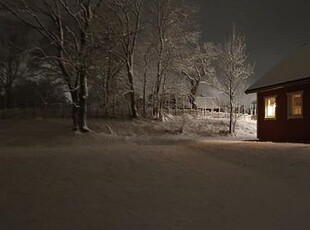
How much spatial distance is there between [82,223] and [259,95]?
2063cm

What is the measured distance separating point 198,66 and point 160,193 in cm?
4011

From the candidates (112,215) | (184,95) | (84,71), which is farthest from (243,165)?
(184,95)

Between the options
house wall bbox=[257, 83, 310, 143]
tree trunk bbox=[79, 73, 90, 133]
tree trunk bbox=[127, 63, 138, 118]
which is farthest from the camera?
tree trunk bbox=[127, 63, 138, 118]

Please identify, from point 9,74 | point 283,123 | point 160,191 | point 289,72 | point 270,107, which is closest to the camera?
point 160,191

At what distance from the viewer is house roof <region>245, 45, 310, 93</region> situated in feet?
66.4

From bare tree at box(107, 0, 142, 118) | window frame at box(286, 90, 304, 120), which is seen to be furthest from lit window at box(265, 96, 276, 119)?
bare tree at box(107, 0, 142, 118)

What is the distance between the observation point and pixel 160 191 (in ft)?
28.0

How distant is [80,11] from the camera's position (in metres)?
26.5

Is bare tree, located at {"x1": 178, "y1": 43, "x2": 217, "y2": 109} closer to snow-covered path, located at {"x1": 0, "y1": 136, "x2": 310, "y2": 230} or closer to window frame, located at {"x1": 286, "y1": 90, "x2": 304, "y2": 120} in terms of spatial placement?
window frame, located at {"x1": 286, "y1": 90, "x2": 304, "y2": 120}

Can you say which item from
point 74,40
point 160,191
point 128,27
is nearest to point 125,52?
point 128,27

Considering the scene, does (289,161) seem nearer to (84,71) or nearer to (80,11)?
(84,71)

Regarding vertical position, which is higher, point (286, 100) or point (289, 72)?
point (289, 72)

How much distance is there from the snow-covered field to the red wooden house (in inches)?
243

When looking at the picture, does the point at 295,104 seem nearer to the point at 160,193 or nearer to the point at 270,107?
the point at 270,107
